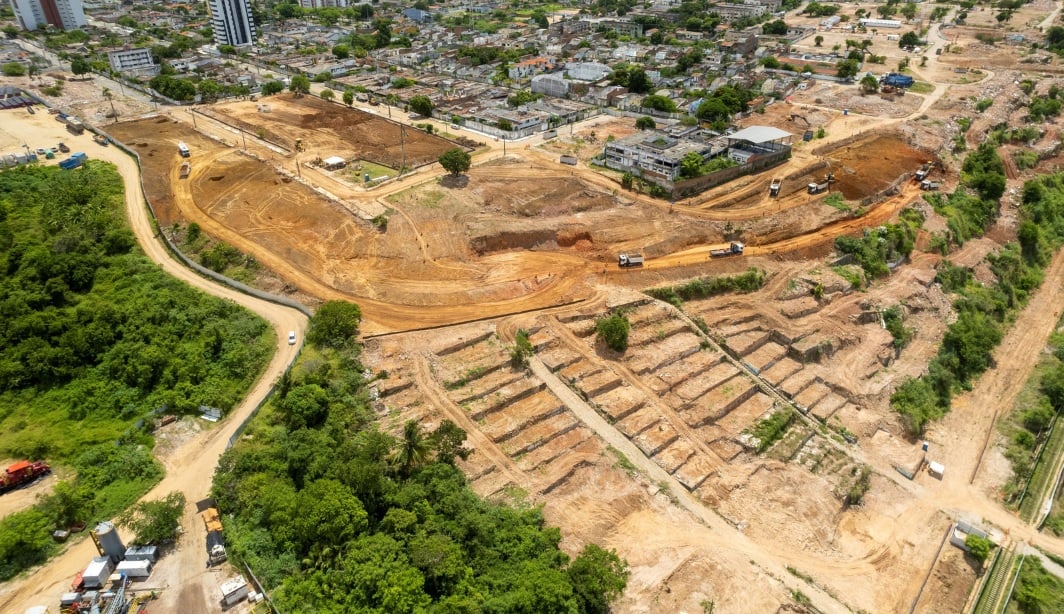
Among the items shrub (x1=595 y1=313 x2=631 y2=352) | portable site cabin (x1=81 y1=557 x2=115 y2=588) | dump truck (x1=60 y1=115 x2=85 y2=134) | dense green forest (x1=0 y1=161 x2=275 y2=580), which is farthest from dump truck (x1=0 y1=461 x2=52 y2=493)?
dump truck (x1=60 y1=115 x2=85 y2=134)

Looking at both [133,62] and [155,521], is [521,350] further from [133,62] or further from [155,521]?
[133,62]

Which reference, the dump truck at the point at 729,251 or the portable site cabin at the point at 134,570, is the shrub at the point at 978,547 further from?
the portable site cabin at the point at 134,570

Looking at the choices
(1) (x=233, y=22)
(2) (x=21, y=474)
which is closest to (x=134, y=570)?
(2) (x=21, y=474)

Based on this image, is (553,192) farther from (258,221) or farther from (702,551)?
(702,551)

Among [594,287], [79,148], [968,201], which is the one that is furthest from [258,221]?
[968,201]

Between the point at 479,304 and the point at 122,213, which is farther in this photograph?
the point at 122,213

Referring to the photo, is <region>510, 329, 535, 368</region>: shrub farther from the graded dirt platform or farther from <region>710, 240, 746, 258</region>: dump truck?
the graded dirt platform
